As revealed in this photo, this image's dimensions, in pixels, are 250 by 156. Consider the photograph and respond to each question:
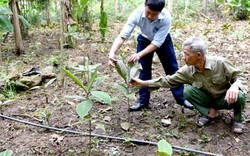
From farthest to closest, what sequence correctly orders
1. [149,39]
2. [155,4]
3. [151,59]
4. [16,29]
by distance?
[16,29] < [151,59] < [149,39] < [155,4]

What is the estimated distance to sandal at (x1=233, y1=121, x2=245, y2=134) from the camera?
2.61m

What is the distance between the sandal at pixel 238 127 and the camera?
261 centimetres

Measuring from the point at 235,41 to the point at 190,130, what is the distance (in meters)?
3.32

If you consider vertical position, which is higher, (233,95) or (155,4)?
(155,4)

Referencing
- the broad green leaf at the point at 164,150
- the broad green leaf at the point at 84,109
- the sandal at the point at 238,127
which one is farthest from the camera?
the sandal at the point at 238,127

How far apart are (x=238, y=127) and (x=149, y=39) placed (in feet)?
3.94

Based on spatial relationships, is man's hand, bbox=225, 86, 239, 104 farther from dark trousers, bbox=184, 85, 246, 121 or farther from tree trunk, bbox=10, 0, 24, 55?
tree trunk, bbox=10, 0, 24, 55

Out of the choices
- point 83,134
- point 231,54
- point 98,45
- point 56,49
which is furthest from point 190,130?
point 56,49

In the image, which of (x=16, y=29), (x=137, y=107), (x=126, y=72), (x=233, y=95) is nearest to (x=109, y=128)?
(x=137, y=107)

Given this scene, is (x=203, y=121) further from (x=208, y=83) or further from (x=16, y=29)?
(x=16, y=29)

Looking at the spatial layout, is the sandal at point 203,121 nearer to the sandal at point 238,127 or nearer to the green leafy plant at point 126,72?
the sandal at point 238,127

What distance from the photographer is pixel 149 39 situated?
115 inches

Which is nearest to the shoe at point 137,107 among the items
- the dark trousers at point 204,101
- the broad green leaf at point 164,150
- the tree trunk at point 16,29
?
the dark trousers at point 204,101

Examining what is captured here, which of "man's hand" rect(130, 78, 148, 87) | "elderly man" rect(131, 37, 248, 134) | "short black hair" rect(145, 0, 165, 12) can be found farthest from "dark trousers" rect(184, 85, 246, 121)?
"short black hair" rect(145, 0, 165, 12)
